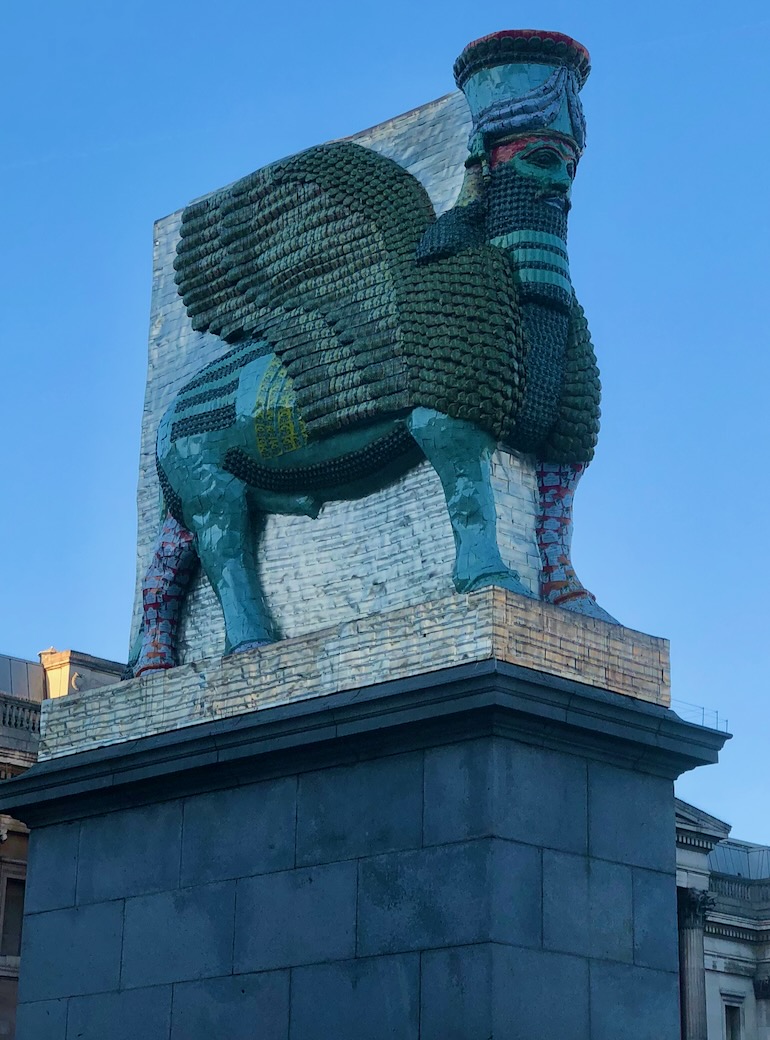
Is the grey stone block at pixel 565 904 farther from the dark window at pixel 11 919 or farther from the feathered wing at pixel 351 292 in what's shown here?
the dark window at pixel 11 919

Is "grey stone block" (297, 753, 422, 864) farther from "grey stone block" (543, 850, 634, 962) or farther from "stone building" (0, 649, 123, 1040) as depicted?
"stone building" (0, 649, 123, 1040)

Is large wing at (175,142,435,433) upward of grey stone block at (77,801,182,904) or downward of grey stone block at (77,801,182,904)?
upward

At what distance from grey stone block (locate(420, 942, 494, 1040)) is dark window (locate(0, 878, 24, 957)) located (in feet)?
96.3

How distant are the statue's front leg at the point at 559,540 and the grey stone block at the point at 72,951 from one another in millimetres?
5848

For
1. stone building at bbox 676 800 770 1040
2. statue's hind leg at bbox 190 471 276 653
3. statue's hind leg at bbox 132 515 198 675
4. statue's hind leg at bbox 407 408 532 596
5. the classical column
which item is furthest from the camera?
stone building at bbox 676 800 770 1040

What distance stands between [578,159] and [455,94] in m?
1.73

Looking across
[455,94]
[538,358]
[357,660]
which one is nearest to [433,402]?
[538,358]

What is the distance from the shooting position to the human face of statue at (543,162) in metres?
20.7

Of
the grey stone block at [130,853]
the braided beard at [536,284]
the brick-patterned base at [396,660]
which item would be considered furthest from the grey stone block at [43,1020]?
the braided beard at [536,284]

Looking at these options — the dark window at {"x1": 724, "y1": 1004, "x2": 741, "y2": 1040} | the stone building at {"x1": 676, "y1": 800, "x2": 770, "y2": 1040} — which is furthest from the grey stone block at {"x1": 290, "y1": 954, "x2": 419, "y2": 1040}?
the dark window at {"x1": 724, "y1": 1004, "x2": 741, "y2": 1040}

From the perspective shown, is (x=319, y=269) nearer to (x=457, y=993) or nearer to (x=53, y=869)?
(x=53, y=869)

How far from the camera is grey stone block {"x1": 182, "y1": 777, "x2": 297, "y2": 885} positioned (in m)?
19.6

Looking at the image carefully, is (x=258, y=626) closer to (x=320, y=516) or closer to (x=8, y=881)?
(x=320, y=516)

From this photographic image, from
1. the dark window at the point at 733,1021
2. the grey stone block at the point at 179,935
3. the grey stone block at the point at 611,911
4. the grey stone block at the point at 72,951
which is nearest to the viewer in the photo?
the grey stone block at the point at 611,911
